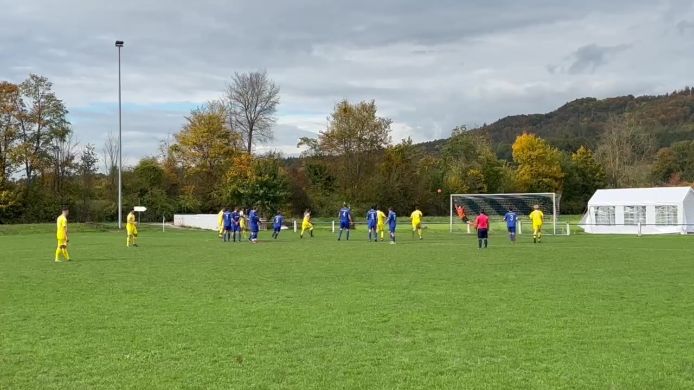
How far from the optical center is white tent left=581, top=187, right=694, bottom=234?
Answer: 39.8 m

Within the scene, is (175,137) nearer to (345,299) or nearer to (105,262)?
(105,262)

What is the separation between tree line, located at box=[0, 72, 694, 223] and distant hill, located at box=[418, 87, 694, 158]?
53.7ft

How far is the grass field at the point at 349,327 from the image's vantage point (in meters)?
6.77

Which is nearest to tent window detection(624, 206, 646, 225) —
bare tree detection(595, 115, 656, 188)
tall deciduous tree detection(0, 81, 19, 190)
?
bare tree detection(595, 115, 656, 188)

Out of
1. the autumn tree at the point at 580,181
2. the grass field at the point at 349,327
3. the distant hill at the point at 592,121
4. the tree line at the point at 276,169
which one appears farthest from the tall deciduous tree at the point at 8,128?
the autumn tree at the point at 580,181

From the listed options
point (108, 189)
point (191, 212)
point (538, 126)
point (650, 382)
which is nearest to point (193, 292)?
point (650, 382)

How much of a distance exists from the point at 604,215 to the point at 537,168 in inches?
1518

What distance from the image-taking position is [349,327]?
9.20 meters

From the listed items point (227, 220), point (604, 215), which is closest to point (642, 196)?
point (604, 215)

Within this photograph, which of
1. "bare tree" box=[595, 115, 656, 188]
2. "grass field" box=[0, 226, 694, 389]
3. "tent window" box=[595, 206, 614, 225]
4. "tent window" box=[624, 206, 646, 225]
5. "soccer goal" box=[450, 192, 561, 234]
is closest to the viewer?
"grass field" box=[0, 226, 694, 389]

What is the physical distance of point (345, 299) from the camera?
38.7ft

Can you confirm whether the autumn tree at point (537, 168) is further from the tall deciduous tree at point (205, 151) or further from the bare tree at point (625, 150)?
the tall deciduous tree at point (205, 151)

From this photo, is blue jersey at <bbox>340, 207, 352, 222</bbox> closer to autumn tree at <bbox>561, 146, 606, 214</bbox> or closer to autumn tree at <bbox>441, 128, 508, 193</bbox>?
autumn tree at <bbox>441, 128, 508, 193</bbox>

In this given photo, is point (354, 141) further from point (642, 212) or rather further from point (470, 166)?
point (642, 212)
